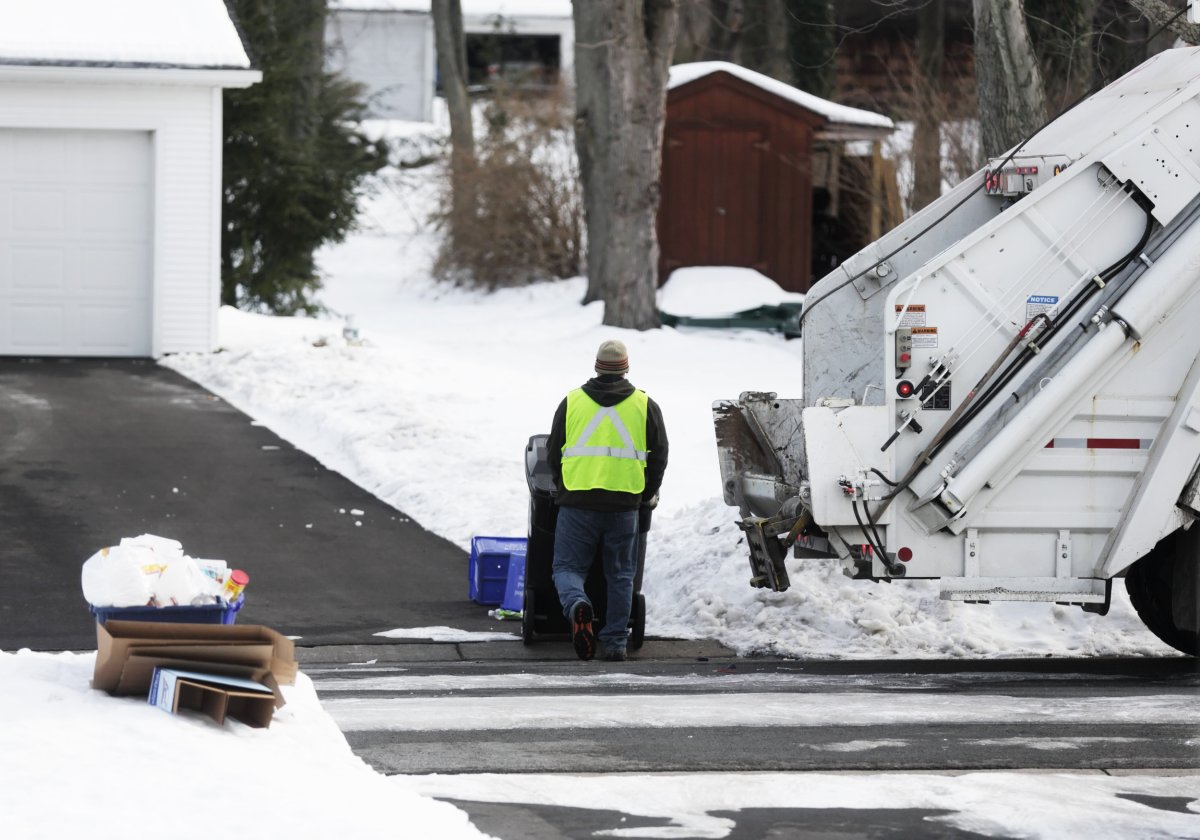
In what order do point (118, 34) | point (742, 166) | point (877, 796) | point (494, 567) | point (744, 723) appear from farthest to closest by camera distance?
point (742, 166) → point (118, 34) → point (494, 567) → point (744, 723) → point (877, 796)

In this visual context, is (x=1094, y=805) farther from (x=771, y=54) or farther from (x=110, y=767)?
(x=771, y=54)

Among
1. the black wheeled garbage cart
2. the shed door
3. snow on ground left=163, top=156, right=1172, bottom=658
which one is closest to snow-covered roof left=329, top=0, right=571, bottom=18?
snow on ground left=163, top=156, right=1172, bottom=658

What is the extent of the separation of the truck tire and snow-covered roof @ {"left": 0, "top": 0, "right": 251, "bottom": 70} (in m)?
12.9

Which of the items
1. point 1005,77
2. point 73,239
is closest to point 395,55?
point 73,239

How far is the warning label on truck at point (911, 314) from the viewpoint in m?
8.88

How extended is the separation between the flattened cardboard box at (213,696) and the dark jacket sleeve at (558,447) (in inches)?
A: 129

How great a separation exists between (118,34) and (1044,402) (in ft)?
45.5

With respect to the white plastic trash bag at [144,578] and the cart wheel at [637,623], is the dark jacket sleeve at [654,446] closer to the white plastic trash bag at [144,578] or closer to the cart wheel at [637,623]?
the cart wheel at [637,623]

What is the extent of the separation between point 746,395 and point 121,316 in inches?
458

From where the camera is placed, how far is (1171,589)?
943 cm

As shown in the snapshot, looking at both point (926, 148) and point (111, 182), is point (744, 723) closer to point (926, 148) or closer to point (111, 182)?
point (111, 182)

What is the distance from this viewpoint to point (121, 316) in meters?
20.1

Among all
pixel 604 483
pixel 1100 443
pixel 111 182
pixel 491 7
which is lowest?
pixel 604 483

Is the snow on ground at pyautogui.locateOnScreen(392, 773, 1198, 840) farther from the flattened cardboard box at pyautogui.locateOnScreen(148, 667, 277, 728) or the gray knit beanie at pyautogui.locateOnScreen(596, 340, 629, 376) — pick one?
the gray knit beanie at pyautogui.locateOnScreen(596, 340, 629, 376)
